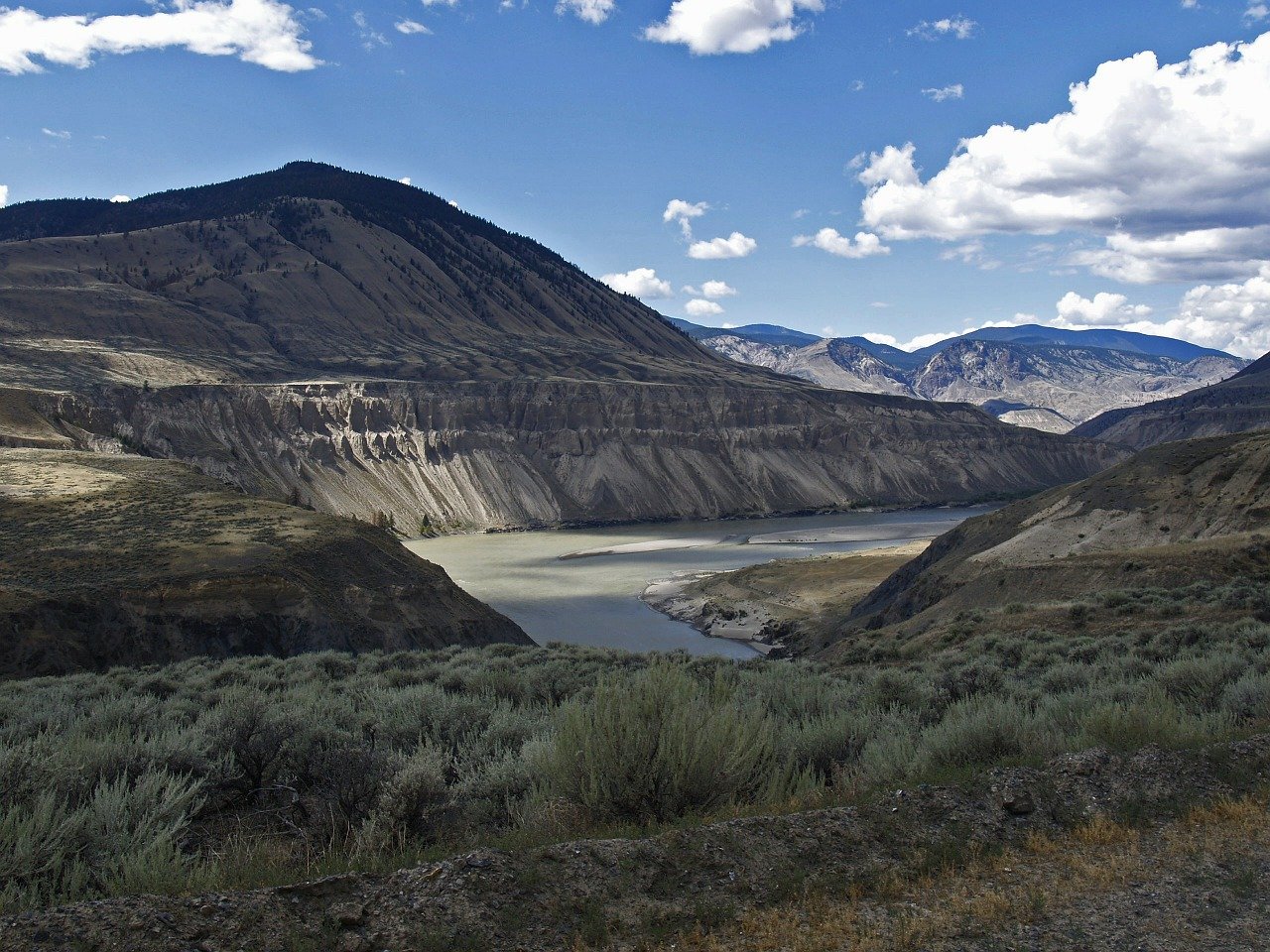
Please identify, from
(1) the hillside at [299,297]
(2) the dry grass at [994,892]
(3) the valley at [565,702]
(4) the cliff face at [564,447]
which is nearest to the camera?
(2) the dry grass at [994,892]

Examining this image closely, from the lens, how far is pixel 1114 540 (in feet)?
96.6

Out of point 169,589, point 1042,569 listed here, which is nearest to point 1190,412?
point 1042,569

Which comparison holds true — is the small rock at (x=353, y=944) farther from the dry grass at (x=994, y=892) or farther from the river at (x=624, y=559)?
the river at (x=624, y=559)

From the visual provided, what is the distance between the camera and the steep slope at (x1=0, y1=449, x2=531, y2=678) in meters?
22.2

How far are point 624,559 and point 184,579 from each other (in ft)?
134

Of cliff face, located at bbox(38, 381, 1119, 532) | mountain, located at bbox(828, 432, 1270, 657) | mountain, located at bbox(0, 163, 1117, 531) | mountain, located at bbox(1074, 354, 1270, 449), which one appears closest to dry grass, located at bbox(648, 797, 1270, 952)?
mountain, located at bbox(828, 432, 1270, 657)

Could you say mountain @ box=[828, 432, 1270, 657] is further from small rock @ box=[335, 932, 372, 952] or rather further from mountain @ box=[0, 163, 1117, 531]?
mountain @ box=[0, 163, 1117, 531]

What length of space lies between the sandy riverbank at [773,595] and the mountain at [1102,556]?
3.93 m

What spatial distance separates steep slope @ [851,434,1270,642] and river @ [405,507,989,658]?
8669mm

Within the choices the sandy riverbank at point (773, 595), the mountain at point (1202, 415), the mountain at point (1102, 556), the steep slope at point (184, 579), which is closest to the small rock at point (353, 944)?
the mountain at point (1102, 556)

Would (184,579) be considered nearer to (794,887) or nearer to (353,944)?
(353,944)

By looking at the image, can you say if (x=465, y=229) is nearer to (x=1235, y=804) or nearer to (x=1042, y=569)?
(x=1042, y=569)

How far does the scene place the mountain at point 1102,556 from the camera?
20.2 metres

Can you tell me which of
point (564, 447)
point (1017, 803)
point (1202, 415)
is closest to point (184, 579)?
point (1017, 803)
